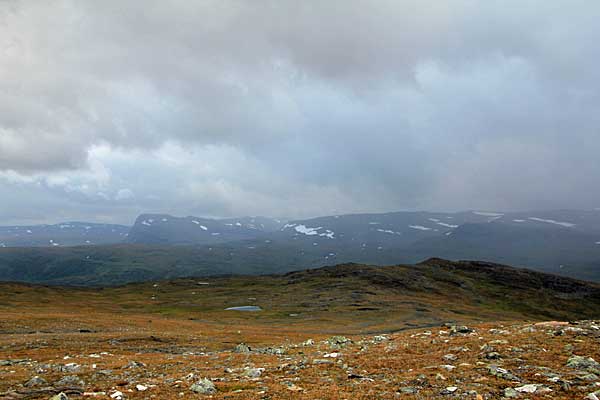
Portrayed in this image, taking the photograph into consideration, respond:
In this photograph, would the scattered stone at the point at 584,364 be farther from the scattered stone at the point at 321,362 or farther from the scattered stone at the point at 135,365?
the scattered stone at the point at 135,365

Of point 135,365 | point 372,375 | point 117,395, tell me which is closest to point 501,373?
point 372,375

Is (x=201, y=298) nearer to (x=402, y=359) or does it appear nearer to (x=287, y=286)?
(x=287, y=286)

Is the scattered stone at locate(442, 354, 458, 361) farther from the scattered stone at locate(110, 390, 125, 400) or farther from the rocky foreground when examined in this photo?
the scattered stone at locate(110, 390, 125, 400)

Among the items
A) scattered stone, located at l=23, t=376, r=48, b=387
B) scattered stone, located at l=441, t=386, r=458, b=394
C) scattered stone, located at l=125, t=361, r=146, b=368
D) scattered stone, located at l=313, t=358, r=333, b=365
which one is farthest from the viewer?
scattered stone, located at l=125, t=361, r=146, b=368

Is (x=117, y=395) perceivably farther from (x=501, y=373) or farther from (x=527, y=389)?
(x=501, y=373)

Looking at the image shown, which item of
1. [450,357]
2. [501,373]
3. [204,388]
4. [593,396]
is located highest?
[593,396]

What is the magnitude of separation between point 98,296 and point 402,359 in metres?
167

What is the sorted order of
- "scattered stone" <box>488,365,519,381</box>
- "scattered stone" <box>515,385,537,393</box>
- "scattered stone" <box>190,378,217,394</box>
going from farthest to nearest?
"scattered stone" <box>488,365,519,381</box> → "scattered stone" <box>190,378,217,394</box> → "scattered stone" <box>515,385,537,393</box>

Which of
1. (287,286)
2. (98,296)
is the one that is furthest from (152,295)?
(287,286)

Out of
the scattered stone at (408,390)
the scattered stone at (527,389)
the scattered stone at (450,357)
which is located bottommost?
the scattered stone at (450,357)

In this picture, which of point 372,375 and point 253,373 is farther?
point 253,373

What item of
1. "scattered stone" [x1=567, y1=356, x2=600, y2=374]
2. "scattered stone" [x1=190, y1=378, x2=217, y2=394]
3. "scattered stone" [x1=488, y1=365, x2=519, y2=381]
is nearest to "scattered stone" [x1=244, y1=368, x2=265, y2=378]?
"scattered stone" [x1=190, y1=378, x2=217, y2=394]

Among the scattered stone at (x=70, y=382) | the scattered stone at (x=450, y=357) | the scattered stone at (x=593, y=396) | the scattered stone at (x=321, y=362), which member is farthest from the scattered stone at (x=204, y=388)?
the scattered stone at (x=593, y=396)

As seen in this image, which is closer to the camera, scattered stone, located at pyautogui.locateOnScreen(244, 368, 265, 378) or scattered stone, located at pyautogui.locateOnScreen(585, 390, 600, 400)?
scattered stone, located at pyautogui.locateOnScreen(585, 390, 600, 400)
